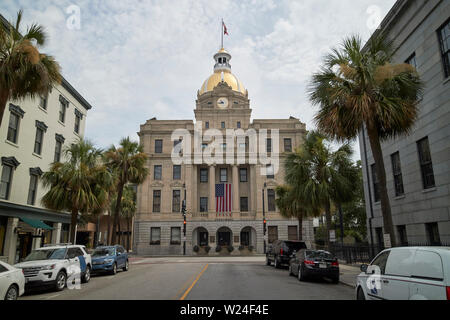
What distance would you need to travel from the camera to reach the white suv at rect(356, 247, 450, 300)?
223 inches

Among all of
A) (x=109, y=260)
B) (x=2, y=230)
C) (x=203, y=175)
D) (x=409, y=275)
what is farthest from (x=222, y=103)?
(x=409, y=275)

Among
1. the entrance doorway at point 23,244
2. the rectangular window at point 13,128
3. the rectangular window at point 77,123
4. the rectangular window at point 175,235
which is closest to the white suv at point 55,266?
the entrance doorway at point 23,244

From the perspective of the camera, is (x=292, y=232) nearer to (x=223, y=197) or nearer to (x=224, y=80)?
(x=223, y=197)

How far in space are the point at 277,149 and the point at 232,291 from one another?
42.2 m

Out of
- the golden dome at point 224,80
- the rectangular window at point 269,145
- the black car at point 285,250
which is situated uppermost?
the golden dome at point 224,80

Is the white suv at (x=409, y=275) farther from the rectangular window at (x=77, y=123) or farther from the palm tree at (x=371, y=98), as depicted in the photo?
the rectangular window at (x=77, y=123)

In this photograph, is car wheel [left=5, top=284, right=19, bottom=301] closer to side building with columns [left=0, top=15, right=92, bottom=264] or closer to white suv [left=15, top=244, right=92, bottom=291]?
white suv [left=15, top=244, right=92, bottom=291]

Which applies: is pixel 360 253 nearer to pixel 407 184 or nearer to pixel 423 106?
pixel 407 184

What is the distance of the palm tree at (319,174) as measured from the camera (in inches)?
810

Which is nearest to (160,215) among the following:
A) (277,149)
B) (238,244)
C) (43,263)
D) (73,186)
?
(238,244)

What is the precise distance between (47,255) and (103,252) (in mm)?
6455

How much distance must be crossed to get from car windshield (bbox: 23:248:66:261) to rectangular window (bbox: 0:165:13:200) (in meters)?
9.09

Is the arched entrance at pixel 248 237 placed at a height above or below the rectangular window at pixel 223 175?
below

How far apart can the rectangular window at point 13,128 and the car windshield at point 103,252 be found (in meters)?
9.45
